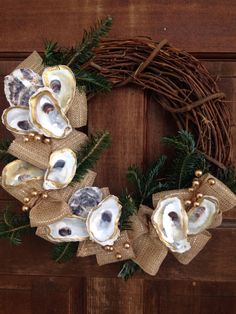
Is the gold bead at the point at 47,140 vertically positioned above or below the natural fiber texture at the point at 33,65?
below

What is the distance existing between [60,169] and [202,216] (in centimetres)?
23

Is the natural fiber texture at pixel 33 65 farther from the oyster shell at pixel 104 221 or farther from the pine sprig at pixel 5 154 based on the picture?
the oyster shell at pixel 104 221

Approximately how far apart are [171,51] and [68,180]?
0.87 ft

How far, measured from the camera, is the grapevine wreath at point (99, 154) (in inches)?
28.5

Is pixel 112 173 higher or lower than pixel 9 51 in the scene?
lower

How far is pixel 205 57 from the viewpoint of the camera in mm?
859

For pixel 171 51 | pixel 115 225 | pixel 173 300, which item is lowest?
pixel 173 300

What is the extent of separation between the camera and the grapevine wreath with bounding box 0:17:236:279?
0.72m

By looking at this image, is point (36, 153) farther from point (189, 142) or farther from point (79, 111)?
point (189, 142)

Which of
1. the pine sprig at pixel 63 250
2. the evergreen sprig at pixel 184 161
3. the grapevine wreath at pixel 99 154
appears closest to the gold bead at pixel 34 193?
the grapevine wreath at pixel 99 154

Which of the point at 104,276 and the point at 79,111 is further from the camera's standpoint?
the point at 104,276

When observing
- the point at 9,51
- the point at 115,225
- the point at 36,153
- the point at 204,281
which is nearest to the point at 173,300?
the point at 204,281

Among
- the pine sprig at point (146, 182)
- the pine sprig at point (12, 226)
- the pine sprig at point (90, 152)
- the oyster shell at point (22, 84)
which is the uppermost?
the oyster shell at point (22, 84)

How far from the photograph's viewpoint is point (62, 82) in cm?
73
